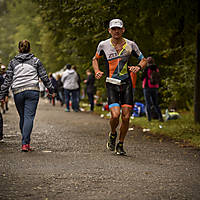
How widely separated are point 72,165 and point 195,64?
7168 mm

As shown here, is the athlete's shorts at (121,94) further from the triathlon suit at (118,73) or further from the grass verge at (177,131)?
the grass verge at (177,131)

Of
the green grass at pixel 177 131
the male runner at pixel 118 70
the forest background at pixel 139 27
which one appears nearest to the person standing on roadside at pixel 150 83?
the forest background at pixel 139 27

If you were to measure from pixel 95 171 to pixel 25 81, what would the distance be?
2520 mm

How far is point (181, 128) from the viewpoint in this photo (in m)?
12.7

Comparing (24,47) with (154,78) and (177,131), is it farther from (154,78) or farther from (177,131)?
(154,78)

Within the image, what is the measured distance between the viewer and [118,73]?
25.8ft

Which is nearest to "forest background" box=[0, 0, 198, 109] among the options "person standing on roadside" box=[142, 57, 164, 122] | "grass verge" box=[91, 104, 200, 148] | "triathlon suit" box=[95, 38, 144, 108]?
"person standing on roadside" box=[142, 57, 164, 122]

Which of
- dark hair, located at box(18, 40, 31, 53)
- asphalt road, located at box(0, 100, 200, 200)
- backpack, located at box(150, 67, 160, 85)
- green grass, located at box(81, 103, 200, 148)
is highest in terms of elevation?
dark hair, located at box(18, 40, 31, 53)

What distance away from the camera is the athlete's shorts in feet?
26.1

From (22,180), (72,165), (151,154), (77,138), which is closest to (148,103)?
(77,138)

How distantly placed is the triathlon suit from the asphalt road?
941 mm

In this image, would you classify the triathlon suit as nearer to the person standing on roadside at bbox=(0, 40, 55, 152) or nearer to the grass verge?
the person standing on roadside at bbox=(0, 40, 55, 152)

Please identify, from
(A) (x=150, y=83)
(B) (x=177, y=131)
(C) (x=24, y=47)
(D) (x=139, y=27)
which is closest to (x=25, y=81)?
(C) (x=24, y=47)

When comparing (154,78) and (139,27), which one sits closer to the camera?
(154,78)
